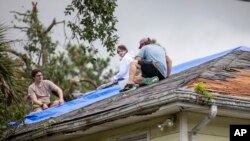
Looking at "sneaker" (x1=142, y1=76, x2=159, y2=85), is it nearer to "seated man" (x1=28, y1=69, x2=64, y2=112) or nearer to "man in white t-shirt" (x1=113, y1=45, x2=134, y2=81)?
"man in white t-shirt" (x1=113, y1=45, x2=134, y2=81)

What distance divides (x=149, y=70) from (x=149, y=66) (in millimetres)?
77

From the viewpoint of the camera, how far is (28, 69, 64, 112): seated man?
66.1ft

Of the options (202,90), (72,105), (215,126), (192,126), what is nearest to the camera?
(202,90)

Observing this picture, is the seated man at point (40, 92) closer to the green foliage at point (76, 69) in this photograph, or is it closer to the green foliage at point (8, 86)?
the green foliage at point (8, 86)

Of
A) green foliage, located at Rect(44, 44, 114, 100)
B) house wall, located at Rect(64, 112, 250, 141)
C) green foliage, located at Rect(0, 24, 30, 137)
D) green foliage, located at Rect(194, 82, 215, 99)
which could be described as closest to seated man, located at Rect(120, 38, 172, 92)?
green foliage, located at Rect(0, 24, 30, 137)

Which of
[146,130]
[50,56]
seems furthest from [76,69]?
[146,130]

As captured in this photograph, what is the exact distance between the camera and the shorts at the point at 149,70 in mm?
17234

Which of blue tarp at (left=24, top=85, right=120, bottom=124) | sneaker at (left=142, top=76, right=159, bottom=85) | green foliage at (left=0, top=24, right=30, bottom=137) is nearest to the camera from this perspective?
green foliage at (left=0, top=24, right=30, bottom=137)

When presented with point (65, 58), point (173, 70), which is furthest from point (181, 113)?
point (65, 58)

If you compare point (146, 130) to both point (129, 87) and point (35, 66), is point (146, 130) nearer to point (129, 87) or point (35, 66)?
point (129, 87)

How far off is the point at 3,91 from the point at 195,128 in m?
4.77

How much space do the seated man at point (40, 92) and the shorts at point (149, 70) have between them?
3.31 meters

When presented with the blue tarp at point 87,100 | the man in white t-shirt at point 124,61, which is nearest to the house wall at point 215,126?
the blue tarp at point 87,100

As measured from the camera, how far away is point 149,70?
680 inches
